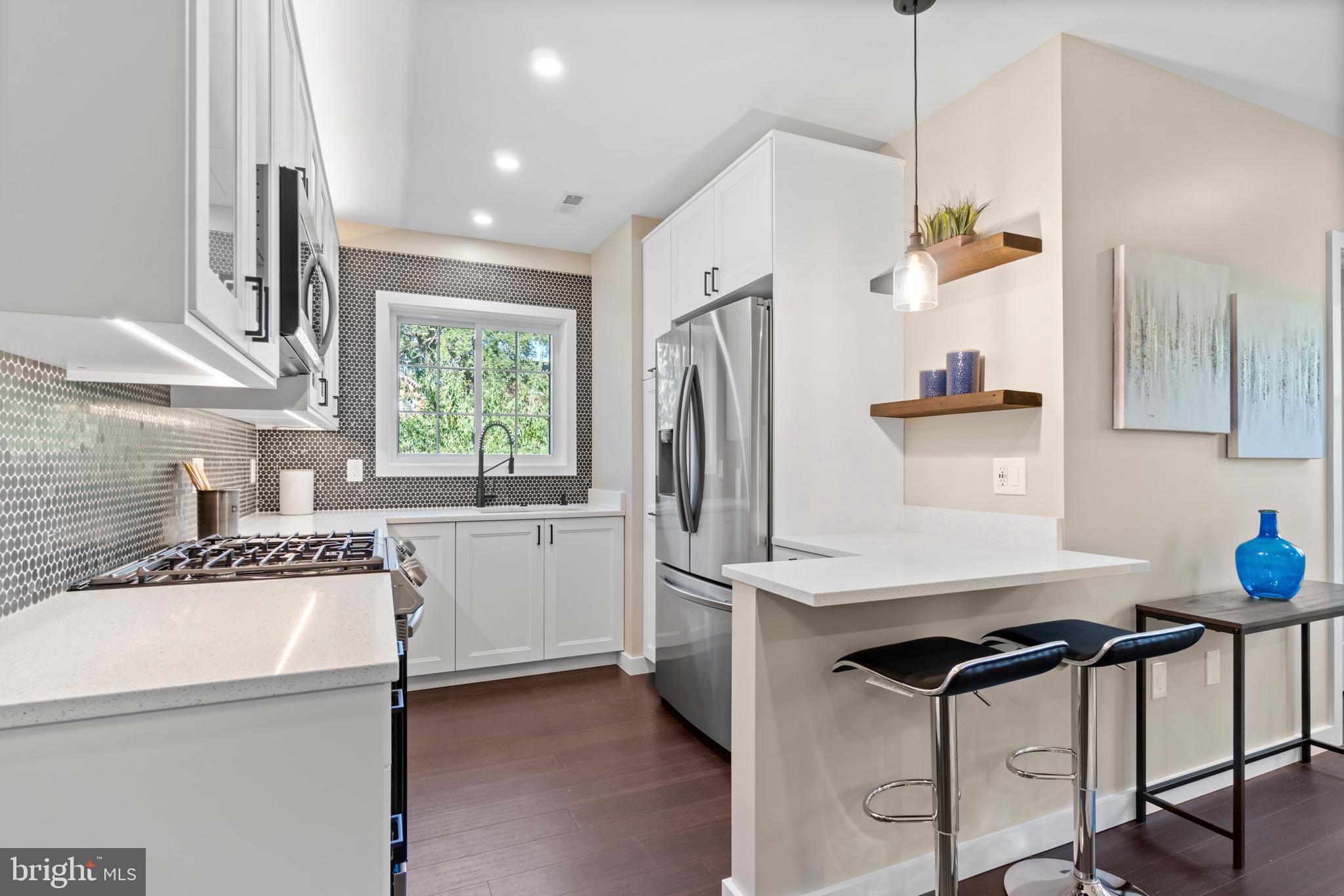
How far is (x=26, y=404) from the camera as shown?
1.23 m

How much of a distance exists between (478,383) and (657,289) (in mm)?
1421

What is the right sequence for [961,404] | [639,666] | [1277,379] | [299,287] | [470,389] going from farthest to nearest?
[470,389]
[639,666]
[1277,379]
[961,404]
[299,287]

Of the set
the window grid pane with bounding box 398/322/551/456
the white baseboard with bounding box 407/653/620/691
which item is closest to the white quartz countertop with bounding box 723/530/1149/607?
the white baseboard with bounding box 407/653/620/691

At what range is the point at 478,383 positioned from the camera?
4266mm

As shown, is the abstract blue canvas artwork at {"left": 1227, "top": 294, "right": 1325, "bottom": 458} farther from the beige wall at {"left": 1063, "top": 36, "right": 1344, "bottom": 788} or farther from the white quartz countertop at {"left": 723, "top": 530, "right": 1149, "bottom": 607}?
the white quartz countertop at {"left": 723, "top": 530, "right": 1149, "bottom": 607}

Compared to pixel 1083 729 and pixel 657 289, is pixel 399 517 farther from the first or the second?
pixel 1083 729

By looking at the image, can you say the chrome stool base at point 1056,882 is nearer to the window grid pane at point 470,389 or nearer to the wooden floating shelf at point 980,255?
the wooden floating shelf at point 980,255

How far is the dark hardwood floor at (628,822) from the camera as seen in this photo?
1.88 m

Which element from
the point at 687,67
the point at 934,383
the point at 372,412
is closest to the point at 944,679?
the point at 934,383

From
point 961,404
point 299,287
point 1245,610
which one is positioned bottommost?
Result: point 1245,610

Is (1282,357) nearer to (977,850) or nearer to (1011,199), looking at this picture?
(1011,199)

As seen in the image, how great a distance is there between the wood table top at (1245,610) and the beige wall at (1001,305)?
A: 1.68ft

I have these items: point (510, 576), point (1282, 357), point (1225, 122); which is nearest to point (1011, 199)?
point (1225, 122)

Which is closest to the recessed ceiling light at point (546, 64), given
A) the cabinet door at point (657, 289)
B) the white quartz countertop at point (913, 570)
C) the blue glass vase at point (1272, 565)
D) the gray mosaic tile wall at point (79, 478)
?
the cabinet door at point (657, 289)
